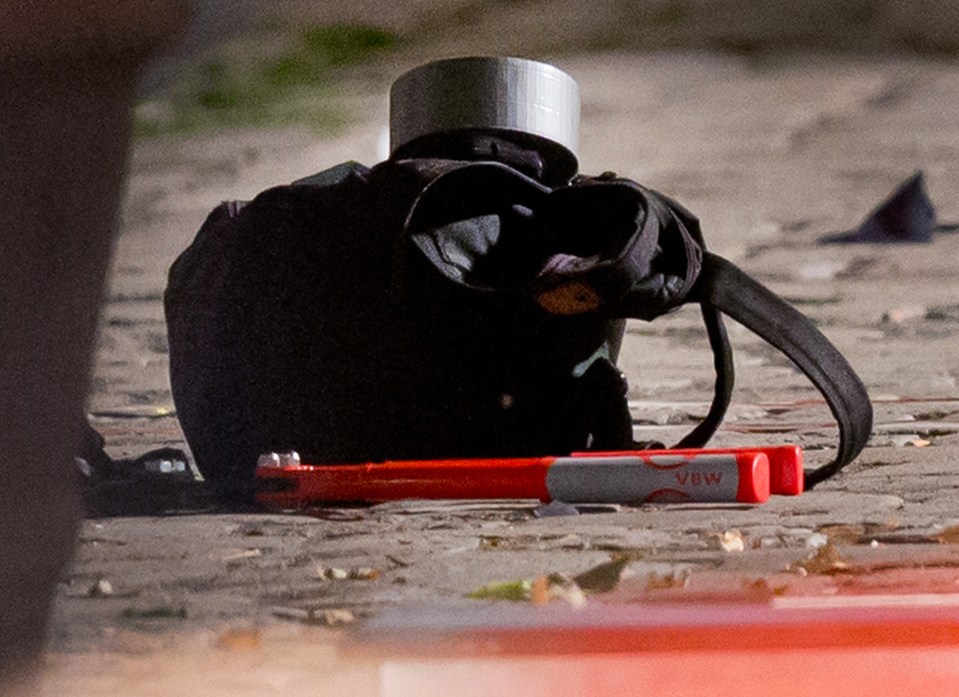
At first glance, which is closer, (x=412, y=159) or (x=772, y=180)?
(x=412, y=159)

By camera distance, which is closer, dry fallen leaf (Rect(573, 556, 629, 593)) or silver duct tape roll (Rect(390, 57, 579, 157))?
dry fallen leaf (Rect(573, 556, 629, 593))

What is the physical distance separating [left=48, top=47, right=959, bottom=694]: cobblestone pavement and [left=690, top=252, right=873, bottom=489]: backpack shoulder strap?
0.08 feet

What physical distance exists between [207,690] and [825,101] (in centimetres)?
75

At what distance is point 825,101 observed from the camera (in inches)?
38.4

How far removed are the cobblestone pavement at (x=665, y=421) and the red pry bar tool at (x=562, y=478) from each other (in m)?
0.01

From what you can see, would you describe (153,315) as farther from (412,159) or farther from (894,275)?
(894,275)

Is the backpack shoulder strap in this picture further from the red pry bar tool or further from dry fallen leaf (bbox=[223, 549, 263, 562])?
dry fallen leaf (bbox=[223, 549, 263, 562])

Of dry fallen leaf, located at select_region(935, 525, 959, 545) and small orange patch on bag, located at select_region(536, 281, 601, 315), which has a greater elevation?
small orange patch on bag, located at select_region(536, 281, 601, 315)

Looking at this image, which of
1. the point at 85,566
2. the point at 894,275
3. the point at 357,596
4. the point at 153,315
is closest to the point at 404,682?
the point at 357,596

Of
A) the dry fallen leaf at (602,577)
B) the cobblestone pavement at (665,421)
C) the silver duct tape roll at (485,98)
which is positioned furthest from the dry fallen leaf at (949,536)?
the silver duct tape roll at (485,98)

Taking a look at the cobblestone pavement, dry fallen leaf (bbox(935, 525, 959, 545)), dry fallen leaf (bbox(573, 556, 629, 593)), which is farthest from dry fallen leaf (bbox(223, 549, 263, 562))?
dry fallen leaf (bbox(935, 525, 959, 545))

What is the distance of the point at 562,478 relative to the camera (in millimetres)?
524

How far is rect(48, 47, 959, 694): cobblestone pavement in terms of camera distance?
473mm

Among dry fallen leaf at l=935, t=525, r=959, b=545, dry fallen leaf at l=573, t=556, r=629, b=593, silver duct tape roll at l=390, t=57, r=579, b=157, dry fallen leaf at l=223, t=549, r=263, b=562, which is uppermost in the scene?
silver duct tape roll at l=390, t=57, r=579, b=157
